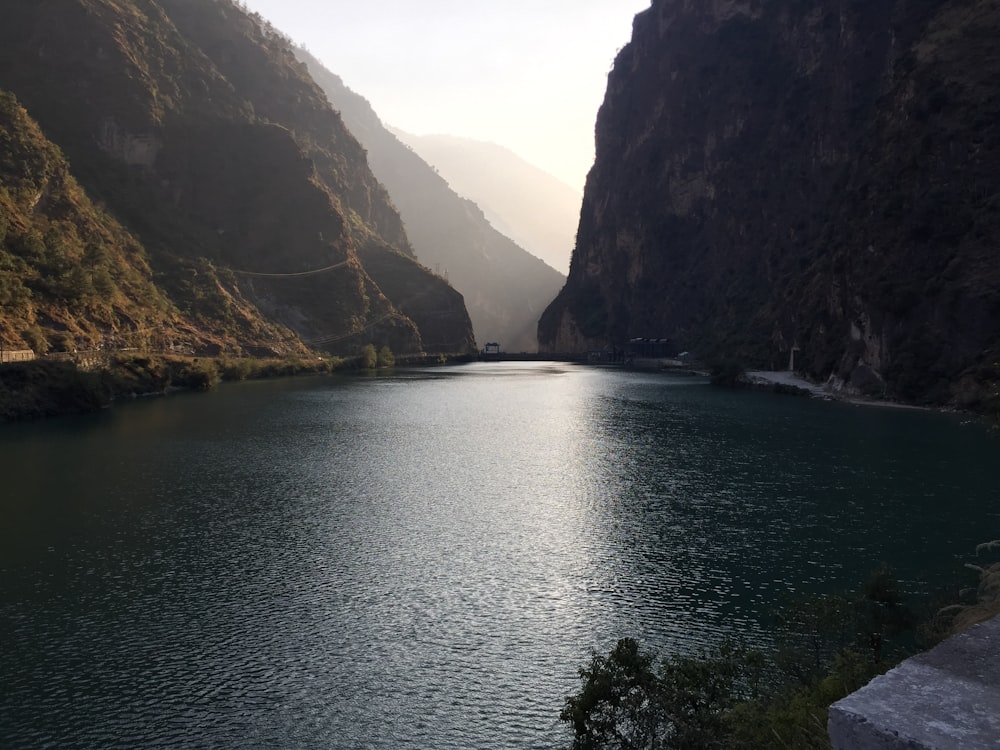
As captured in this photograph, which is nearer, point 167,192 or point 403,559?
point 403,559

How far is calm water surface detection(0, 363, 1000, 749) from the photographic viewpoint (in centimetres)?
2014

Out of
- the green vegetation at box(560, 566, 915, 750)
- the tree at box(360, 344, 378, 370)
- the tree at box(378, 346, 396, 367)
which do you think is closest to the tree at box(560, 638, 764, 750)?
the green vegetation at box(560, 566, 915, 750)

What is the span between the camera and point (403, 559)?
107ft

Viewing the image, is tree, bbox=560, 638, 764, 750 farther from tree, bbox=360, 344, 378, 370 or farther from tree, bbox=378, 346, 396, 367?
tree, bbox=378, 346, 396, 367

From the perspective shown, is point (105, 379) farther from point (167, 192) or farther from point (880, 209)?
point (880, 209)

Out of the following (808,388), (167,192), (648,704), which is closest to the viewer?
(648,704)

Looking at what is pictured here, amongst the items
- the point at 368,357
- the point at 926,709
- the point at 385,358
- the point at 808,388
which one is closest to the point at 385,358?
the point at 385,358

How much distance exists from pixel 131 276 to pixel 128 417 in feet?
197

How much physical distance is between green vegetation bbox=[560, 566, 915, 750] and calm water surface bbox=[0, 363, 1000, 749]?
2830 mm

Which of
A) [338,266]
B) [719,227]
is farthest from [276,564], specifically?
[719,227]

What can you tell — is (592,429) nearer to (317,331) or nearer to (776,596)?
(776,596)

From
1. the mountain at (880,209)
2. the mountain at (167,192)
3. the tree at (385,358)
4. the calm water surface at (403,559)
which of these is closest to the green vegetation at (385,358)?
the tree at (385,358)

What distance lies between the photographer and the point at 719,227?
198 m

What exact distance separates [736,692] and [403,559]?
1664 centimetres
